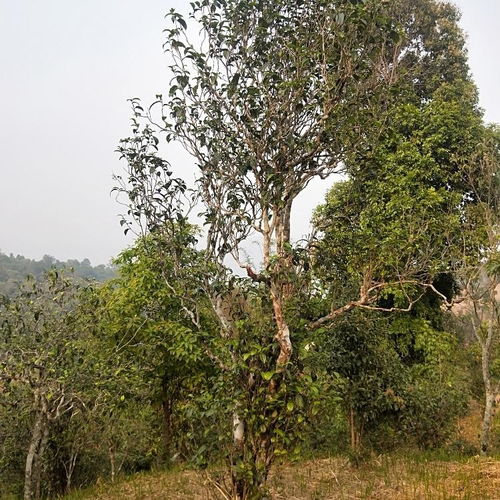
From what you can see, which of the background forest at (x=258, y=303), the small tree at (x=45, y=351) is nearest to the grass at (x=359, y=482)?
the background forest at (x=258, y=303)

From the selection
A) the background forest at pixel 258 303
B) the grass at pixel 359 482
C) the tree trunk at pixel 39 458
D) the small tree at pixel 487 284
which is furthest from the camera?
the small tree at pixel 487 284

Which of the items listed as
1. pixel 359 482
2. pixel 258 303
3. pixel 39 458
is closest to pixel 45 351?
pixel 39 458

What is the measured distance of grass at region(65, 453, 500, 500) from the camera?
7078mm

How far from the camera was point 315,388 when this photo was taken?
16.5 feet

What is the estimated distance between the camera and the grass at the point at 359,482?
7.08 m

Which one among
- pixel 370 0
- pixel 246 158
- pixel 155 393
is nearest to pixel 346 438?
pixel 155 393

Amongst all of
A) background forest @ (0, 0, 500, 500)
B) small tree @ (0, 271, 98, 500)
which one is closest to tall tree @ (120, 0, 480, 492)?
background forest @ (0, 0, 500, 500)

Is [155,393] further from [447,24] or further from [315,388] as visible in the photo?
[447,24]

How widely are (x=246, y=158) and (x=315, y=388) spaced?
3.25 metres

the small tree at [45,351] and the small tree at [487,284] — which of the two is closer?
the small tree at [45,351]

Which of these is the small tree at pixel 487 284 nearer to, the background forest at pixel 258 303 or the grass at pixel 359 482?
the background forest at pixel 258 303

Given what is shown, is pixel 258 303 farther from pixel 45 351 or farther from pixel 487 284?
pixel 487 284

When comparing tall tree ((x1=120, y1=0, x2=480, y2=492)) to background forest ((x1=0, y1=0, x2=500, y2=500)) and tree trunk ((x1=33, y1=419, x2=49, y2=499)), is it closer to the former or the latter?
background forest ((x1=0, y1=0, x2=500, y2=500))

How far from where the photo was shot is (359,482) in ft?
26.0
